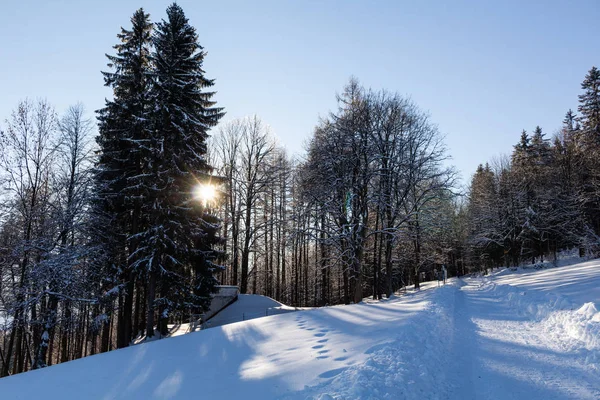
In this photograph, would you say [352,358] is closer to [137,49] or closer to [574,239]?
[137,49]

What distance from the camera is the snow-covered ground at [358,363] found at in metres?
4.92

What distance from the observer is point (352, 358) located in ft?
19.1

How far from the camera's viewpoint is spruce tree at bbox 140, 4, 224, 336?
15.1m

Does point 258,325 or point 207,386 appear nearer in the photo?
point 207,386

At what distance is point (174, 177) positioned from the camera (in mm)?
16125

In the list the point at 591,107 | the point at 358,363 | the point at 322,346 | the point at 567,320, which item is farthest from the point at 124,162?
the point at 591,107

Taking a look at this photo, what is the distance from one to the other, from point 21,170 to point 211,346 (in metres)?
14.9

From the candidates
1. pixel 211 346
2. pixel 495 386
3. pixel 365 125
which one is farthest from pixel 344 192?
pixel 495 386

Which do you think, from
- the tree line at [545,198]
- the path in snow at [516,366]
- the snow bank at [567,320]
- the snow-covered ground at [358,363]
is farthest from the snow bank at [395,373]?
the tree line at [545,198]

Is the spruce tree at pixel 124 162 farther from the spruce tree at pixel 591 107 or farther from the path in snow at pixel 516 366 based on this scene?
the spruce tree at pixel 591 107

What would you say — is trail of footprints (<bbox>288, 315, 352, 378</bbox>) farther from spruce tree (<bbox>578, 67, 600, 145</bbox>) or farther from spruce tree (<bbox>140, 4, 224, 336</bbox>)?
spruce tree (<bbox>578, 67, 600, 145</bbox>)

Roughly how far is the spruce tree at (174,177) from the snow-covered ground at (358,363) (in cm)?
638

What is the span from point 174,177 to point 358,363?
1342 centimetres

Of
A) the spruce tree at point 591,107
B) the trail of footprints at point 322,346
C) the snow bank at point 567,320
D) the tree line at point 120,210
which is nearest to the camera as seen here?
the trail of footprints at point 322,346
